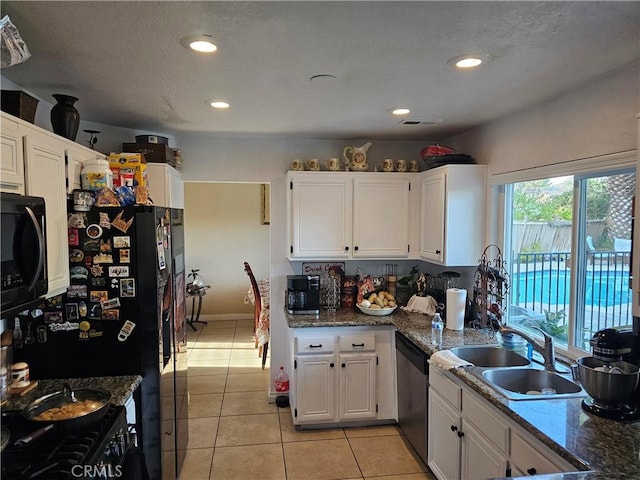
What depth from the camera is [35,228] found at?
1.62 m

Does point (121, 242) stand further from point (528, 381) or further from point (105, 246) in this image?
point (528, 381)

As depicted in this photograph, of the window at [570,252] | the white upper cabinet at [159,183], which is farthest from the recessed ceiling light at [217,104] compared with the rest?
the window at [570,252]

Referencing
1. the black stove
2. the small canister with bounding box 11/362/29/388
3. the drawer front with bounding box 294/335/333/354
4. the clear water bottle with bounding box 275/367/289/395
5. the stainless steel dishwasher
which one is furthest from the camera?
the clear water bottle with bounding box 275/367/289/395

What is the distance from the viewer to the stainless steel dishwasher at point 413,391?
2959 millimetres

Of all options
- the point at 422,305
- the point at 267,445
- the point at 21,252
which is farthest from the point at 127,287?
the point at 422,305

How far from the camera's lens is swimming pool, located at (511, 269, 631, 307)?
2.40 meters

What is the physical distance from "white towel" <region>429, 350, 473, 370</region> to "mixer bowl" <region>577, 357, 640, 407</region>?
2.31ft

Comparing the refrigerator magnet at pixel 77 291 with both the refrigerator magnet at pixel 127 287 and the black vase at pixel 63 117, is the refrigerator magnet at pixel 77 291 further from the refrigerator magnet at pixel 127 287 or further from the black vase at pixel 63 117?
the black vase at pixel 63 117

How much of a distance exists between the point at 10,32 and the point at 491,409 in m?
2.50

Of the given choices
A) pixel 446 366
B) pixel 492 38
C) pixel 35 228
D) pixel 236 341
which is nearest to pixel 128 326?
pixel 35 228

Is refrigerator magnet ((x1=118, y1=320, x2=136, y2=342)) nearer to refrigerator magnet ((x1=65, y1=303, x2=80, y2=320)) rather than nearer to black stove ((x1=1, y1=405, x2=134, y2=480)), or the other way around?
refrigerator magnet ((x1=65, y1=303, x2=80, y2=320))

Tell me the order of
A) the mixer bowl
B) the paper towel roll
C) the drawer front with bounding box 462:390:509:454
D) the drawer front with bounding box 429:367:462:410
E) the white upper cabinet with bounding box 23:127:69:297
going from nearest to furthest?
the mixer bowl, the white upper cabinet with bounding box 23:127:69:297, the drawer front with bounding box 462:390:509:454, the drawer front with bounding box 429:367:462:410, the paper towel roll

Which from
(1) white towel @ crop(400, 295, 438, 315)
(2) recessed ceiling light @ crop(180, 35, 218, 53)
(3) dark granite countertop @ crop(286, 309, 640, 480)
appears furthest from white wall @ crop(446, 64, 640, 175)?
(2) recessed ceiling light @ crop(180, 35, 218, 53)

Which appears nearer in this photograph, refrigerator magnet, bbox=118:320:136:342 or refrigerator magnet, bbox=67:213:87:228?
refrigerator magnet, bbox=67:213:87:228
